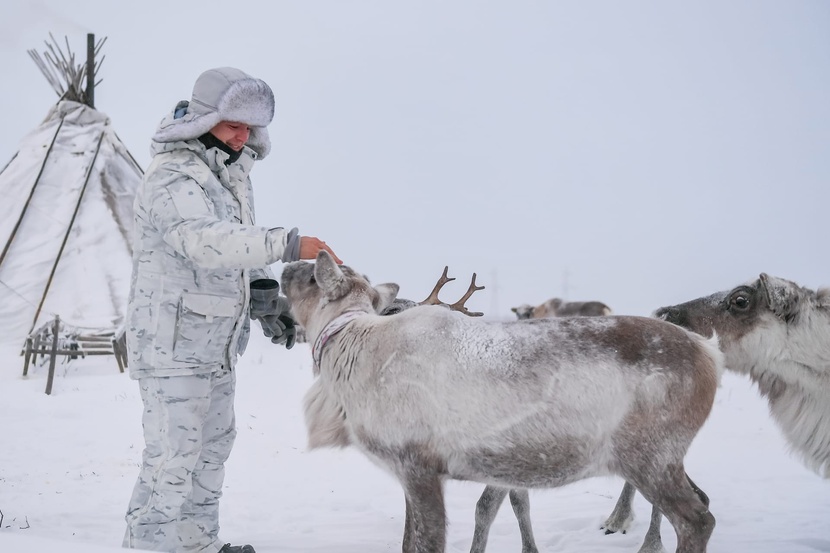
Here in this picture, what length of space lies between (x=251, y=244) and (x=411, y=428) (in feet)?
3.77

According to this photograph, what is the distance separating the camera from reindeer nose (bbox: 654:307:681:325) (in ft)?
14.4

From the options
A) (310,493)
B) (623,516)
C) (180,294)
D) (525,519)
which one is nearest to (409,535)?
(525,519)

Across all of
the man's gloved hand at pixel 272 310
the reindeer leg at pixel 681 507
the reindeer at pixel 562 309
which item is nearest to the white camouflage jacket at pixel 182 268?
the man's gloved hand at pixel 272 310

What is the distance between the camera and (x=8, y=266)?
1363 cm

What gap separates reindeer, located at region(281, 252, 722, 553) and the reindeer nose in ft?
3.73

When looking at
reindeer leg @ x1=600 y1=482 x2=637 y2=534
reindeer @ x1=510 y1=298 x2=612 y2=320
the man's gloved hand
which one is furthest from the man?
reindeer @ x1=510 y1=298 x2=612 y2=320

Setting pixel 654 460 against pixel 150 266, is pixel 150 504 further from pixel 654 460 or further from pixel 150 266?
pixel 654 460

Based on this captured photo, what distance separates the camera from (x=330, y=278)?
3590 mm

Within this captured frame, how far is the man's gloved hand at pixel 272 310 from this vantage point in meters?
3.81

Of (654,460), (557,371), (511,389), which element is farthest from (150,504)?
(654,460)

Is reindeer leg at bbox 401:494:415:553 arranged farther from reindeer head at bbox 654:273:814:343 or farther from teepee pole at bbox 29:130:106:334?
teepee pole at bbox 29:130:106:334

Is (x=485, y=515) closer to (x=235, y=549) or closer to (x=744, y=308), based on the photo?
(x=235, y=549)

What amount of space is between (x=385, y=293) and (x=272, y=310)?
2.27 feet

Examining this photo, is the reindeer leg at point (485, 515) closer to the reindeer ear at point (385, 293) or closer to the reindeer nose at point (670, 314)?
the reindeer ear at point (385, 293)
